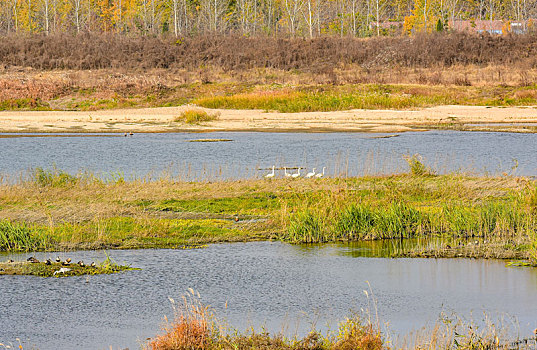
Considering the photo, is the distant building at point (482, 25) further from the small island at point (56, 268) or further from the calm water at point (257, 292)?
the small island at point (56, 268)

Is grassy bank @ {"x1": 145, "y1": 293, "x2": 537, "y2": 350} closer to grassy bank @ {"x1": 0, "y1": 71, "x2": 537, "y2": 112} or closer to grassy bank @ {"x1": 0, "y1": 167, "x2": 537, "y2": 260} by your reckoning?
grassy bank @ {"x1": 0, "y1": 167, "x2": 537, "y2": 260}

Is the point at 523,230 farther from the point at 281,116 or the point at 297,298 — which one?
the point at 281,116

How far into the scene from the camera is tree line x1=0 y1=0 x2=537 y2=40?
97.6 m

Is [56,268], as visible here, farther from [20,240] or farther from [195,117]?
[195,117]

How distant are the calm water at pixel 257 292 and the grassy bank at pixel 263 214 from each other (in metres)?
0.79

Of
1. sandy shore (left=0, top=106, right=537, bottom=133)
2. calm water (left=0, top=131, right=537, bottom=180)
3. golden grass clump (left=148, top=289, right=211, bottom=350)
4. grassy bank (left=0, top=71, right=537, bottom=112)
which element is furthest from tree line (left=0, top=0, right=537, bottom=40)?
golden grass clump (left=148, top=289, right=211, bottom=350)

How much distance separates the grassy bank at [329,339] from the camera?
8.73 m

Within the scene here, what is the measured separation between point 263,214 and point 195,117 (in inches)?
1024

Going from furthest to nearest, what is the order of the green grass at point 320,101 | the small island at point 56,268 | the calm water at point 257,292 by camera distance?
the green grass at point 320,101 < the small island at point 56,268 < the calm water at point 257,292

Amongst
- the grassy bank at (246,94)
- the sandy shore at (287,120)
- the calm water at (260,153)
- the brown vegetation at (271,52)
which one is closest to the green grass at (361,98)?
the grassy bank at (246,94)

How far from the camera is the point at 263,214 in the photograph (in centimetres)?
1756

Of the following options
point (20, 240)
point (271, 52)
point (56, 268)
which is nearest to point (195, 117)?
point (271, 52)

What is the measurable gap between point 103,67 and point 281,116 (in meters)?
21.2

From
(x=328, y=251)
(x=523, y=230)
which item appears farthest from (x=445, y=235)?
(x=328, y=251)
